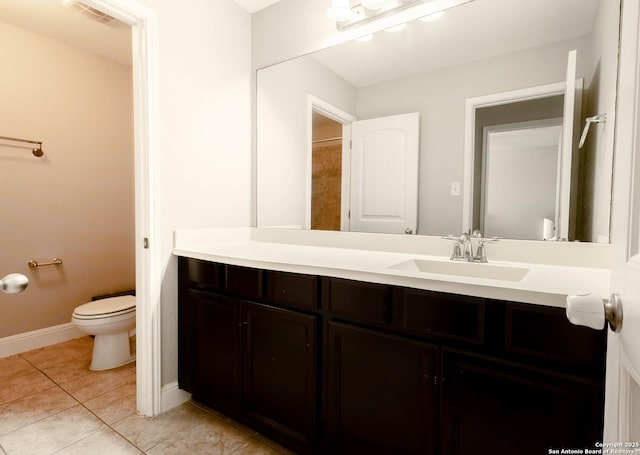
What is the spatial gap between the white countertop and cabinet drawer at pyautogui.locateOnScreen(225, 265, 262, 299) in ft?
0.12

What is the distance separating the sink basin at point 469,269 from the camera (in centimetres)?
135

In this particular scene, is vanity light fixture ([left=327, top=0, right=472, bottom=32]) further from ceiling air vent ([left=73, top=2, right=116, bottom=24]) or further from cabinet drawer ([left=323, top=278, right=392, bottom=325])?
ceiling air vent ([left=73, top=2, right=116, bottom=24])

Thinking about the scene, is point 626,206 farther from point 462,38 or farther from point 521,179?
point 462,38

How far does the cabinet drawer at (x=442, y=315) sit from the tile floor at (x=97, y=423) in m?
0.91

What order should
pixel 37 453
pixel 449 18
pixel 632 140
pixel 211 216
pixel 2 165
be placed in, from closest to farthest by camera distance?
pixel 632 140 → pixel 37 453 → pixel 449 18 → pixel 211 216 → pixel 2 165

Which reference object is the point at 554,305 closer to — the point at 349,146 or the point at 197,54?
the point at 349,146

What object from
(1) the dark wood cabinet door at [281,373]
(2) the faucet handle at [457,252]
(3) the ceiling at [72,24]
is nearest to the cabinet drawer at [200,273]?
(1) the dark wood cabinet door at [281,373]

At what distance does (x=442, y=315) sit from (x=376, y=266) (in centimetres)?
33

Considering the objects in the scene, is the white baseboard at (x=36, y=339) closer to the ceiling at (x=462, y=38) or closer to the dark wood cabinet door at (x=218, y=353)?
the dark wood cabinet door at (x=218, y=353)

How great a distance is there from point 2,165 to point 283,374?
8.42ft

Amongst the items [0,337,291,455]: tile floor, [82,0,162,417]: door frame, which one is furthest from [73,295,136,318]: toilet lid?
[82,0,162,417]: door frame

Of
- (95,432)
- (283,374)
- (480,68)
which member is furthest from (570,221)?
(95,432)

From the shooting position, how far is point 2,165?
2.42m

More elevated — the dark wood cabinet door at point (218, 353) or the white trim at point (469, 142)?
the white trim at point (469, 142)
